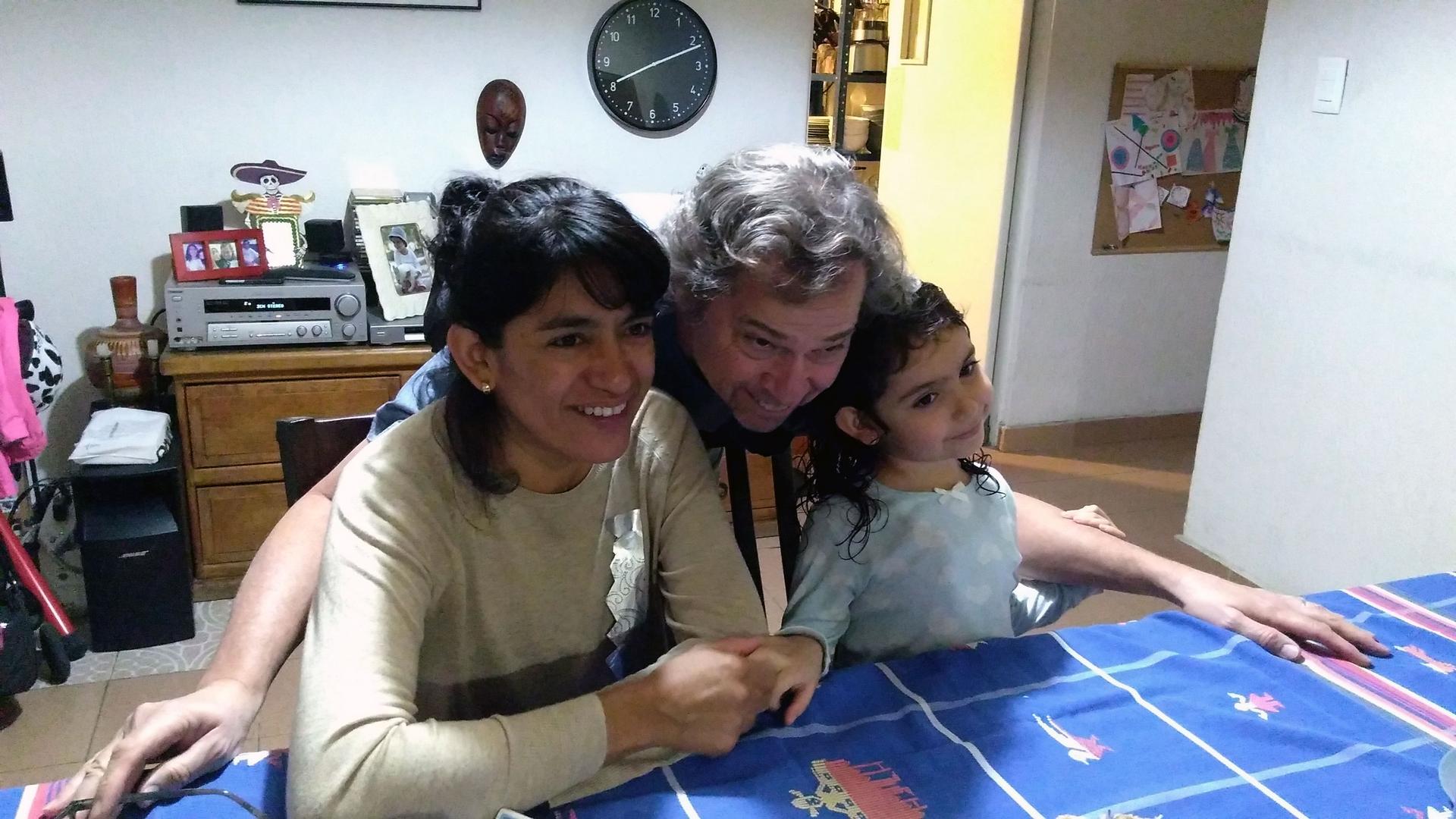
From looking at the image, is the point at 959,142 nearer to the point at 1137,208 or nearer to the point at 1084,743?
the point at 1137,208

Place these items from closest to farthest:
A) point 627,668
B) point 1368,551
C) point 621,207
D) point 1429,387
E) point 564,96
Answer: point 621,207
point 627,668
point 1429,387
point 1368,551
point 564,96

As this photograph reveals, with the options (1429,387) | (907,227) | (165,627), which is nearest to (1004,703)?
(1429,387)

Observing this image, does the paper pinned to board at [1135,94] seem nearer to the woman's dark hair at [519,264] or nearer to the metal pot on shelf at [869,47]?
the metal pot on shelf at [869,47]

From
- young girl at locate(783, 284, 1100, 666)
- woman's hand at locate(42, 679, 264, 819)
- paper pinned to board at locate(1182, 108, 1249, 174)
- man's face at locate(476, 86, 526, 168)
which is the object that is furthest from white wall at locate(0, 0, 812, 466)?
woman's hand at locate(42, 679, 264, 819)

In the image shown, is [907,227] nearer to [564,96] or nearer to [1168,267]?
[1168,267]

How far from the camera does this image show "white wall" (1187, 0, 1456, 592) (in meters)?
2.39

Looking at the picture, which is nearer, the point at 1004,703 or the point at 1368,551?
the point at 1004,703

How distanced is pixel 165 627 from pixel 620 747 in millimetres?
2146

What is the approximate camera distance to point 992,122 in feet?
12.9

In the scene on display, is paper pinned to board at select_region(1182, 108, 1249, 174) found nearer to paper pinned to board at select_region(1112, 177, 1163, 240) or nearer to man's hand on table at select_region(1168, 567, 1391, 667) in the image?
paper pinned to board at select_region(1112, 177, 1163, 240)

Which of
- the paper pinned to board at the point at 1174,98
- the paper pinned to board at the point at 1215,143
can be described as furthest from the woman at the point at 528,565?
the paper pinned to board at the point at 1215,143

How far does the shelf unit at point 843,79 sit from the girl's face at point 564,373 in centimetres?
265

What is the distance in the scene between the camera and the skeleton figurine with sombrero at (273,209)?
9.33 feet

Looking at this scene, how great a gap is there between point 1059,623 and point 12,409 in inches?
101
